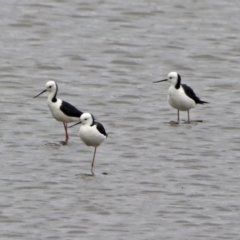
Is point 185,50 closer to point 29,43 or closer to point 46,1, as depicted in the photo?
point 29,43

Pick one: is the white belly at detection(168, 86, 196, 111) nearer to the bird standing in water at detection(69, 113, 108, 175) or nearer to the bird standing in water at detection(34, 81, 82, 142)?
the bird standing in water at detection(34, 81, 82, 142)

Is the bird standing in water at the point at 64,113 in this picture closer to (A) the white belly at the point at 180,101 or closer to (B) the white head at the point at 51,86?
(B) the white head at the point at 51,86

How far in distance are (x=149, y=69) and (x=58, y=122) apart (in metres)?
4.34

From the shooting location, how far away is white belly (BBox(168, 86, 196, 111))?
46.8 ft

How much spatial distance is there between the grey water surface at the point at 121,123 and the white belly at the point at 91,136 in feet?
0.86

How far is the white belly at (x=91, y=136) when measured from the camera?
11688 mm

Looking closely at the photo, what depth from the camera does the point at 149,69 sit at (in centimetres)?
1800

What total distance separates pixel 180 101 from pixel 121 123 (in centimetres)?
93

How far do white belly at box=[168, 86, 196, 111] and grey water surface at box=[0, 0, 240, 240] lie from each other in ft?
Result: 0.88

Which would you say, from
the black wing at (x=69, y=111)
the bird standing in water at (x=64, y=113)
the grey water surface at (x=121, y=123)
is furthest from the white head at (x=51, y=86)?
the grey water surface at (x=121, y=123)

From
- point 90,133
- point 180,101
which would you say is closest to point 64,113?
point 90,133

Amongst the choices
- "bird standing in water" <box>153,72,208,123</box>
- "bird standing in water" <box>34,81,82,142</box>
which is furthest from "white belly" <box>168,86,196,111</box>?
"bird standing in water" <box>34,81,82,142</box>

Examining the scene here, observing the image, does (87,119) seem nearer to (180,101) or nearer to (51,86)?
(51,86)

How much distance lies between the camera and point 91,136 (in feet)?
38.3
